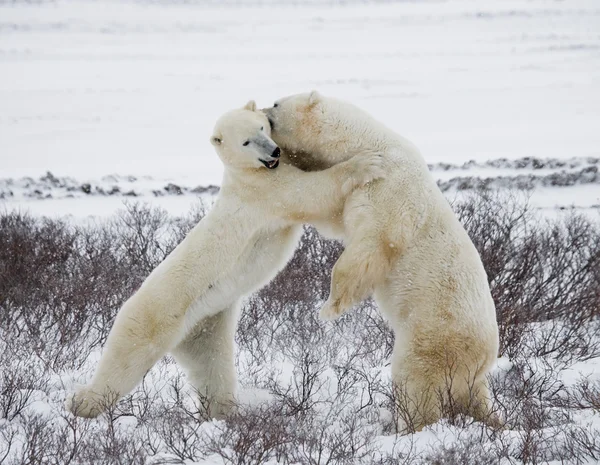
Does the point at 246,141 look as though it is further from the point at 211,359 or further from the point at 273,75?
the point at 273,75

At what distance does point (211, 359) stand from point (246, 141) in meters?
1.10

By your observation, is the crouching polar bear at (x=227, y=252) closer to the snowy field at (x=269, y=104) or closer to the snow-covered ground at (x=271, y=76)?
the snowy field at (x=269, y=104)

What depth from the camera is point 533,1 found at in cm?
3778

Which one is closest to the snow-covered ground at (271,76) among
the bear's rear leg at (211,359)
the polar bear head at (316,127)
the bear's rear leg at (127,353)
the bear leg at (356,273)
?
the polar bear head at (316,127)

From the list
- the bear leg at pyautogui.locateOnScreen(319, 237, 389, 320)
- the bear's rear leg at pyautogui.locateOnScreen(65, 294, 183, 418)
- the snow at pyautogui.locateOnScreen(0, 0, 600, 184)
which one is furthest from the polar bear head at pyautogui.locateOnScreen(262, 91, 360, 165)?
the snow at pyautogui.locateOnScreen(0, 0, 600, 184)

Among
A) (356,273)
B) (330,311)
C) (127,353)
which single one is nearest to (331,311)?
(330,311)

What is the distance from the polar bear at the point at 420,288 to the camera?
9.41ft

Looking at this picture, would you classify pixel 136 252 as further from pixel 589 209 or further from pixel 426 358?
pixel 589 209

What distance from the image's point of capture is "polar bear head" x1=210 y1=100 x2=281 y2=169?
3174 millimetres

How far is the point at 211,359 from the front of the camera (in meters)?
3.53

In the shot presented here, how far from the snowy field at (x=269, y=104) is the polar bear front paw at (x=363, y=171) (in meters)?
1.01

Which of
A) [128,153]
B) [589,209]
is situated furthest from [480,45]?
[589,209]

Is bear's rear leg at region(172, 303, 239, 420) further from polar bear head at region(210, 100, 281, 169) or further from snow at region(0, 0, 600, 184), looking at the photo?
snow at region(0, 0, 600, 184)

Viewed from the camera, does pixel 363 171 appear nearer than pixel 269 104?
Yes
